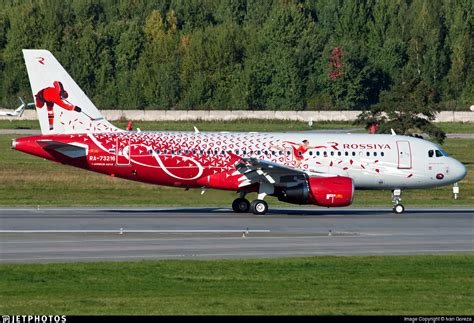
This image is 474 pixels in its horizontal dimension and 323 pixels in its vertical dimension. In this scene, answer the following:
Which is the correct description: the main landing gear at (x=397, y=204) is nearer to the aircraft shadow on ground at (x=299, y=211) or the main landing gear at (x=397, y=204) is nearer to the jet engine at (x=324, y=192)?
the aircraft shadow on ground at (x=299, y=211)

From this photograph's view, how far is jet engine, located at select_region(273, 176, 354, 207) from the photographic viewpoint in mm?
37938

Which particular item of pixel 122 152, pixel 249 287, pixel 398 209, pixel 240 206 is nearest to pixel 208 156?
pixel 240 206

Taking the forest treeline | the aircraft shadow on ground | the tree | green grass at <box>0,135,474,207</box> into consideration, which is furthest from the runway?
the forest treeline

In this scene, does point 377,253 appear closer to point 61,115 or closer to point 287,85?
point 61,115

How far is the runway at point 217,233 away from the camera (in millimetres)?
27984

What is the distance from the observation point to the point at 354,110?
114m

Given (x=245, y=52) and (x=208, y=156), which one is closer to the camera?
(x=208, y=156)

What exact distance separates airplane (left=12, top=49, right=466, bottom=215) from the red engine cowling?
0.11 ft

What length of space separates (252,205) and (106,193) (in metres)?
11.4

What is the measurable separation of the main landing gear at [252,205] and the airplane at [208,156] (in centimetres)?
4

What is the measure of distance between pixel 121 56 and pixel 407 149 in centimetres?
8195

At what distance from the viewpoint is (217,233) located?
106 feet

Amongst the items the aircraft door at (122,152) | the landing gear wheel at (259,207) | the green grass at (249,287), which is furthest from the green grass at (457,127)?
the green grass at (249,287)

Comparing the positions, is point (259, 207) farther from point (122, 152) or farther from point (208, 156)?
point (122, 152)
